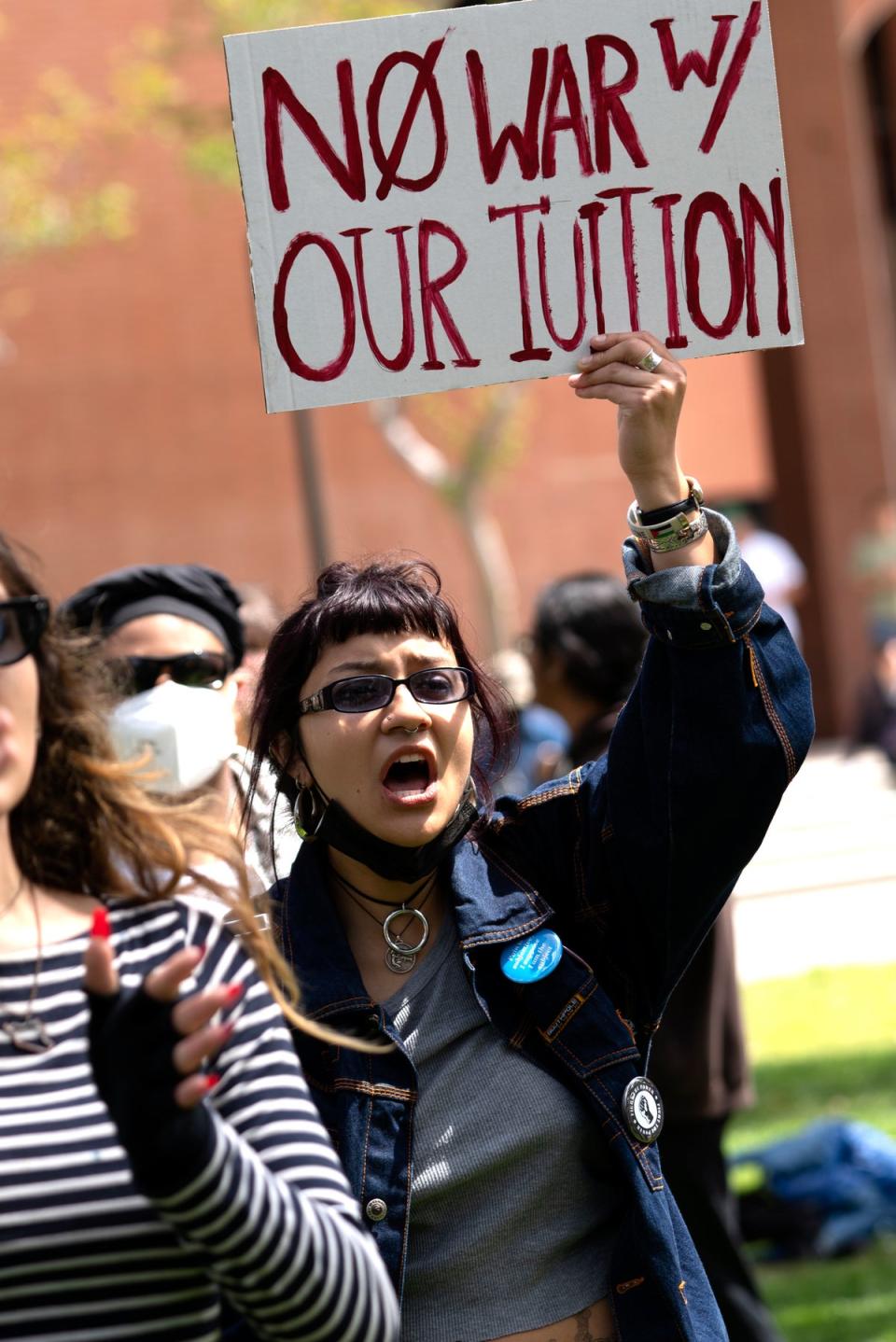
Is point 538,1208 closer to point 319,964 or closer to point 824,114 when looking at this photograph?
point 319,964

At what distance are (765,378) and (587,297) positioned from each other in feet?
63.8

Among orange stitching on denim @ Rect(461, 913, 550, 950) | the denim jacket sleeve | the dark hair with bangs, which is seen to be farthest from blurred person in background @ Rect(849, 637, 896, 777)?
orange stitching on denim @ Rect(461, 913, 550, 950)

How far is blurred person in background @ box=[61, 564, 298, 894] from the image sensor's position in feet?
11.3

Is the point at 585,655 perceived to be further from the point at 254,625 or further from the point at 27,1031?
the point at 27,1031

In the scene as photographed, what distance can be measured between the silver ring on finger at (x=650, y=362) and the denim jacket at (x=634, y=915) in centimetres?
21

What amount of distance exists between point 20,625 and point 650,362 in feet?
2.90

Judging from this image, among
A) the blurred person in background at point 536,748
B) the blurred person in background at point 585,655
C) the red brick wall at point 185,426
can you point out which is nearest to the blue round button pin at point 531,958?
the blurred person in background at point 585,655

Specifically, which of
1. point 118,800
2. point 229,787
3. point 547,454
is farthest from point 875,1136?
point 547,454

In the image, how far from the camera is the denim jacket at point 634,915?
7.22 feet

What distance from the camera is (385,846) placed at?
239 cm

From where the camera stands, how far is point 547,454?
21.4 meters

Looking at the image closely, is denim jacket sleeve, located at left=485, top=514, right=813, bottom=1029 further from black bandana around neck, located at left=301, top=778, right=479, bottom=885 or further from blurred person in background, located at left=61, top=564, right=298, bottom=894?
blurred person in background, located at left=61, top=564, right=298, bottom=894

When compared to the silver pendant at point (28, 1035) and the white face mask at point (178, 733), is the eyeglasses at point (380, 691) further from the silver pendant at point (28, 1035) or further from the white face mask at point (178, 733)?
the white face mask at point (178, 733)

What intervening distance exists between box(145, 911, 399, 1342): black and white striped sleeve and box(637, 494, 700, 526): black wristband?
0.77 metres
